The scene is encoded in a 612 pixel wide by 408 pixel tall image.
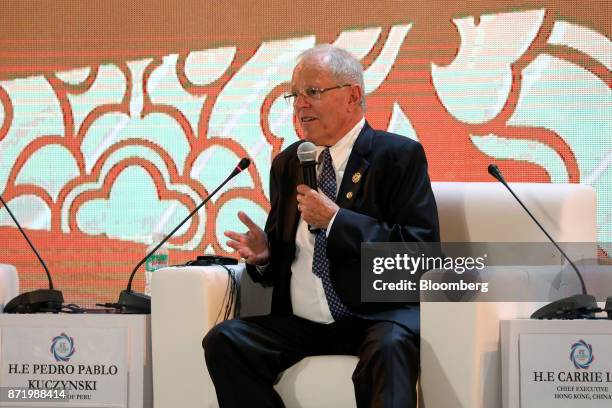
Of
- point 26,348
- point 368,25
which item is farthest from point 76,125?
point 26,348

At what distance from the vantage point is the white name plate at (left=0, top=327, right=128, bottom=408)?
3.11 metres

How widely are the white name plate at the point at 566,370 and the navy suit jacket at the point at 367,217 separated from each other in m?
0.36

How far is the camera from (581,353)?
9.10ft

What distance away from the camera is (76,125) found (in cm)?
483

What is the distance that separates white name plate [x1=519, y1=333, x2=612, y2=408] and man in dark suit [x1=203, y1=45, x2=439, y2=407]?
1.12 ft

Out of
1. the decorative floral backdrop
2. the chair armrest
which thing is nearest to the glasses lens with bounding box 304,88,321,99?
the chair armrest

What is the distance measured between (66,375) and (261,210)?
1.68m

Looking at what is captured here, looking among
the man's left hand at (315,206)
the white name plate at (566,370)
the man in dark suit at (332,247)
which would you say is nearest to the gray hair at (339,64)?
the man in dark suit at (332,247)

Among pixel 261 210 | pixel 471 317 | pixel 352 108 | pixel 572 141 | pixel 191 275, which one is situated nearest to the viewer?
pixel 471 317

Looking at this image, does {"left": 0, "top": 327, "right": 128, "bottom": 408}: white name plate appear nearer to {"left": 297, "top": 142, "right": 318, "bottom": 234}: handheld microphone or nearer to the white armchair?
the white armchair

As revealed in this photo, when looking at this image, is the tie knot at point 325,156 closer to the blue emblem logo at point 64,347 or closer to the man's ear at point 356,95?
the man's ear at point 356,95

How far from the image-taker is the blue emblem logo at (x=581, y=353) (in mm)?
2770

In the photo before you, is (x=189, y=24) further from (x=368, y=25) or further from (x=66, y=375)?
(x=66, y=375)

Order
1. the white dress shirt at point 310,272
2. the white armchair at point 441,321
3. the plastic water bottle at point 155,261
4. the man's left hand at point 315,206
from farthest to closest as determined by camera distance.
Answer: the plastic water bottle at point 155,261 < the white dress shirt at point 310,272 < the man's left hand at point 315,206 < the white armchair at point 441,321
